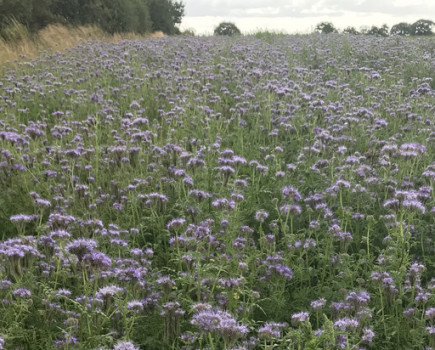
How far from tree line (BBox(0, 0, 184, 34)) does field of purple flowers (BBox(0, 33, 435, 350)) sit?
32.9ft

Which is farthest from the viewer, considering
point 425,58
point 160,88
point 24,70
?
point 425,58

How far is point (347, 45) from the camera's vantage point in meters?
15.0

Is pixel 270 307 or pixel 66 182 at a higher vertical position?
pixel 66 182

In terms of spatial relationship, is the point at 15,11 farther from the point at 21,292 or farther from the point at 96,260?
the point at 96,260

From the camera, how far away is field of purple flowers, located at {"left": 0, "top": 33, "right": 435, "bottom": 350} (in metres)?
2.98

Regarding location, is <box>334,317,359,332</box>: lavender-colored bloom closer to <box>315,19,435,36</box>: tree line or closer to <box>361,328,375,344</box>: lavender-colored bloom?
<box>361,328,375,344</box>: lavender-colored bloom

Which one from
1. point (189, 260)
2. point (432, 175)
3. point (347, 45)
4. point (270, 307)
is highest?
point (347, 45)

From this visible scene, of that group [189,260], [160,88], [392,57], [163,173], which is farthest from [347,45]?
[189,260]

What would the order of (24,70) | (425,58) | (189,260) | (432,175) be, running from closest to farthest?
(189,260) < (432,175) < (24,70) < (425,58)

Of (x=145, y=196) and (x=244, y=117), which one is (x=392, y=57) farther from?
(x=145, y=196)

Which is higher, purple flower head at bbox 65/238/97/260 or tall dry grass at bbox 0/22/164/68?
tall dry grass at bbox 0/22/164/68

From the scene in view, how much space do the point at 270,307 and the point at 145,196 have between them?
1671mm

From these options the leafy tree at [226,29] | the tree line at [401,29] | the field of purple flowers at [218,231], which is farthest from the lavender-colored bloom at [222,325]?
the leafy tree at [226,29]

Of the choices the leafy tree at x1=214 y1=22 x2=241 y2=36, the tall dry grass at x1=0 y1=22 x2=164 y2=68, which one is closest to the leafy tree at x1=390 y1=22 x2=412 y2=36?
the leafy tree at x1=214 y1=22 x2=241 y2=36
